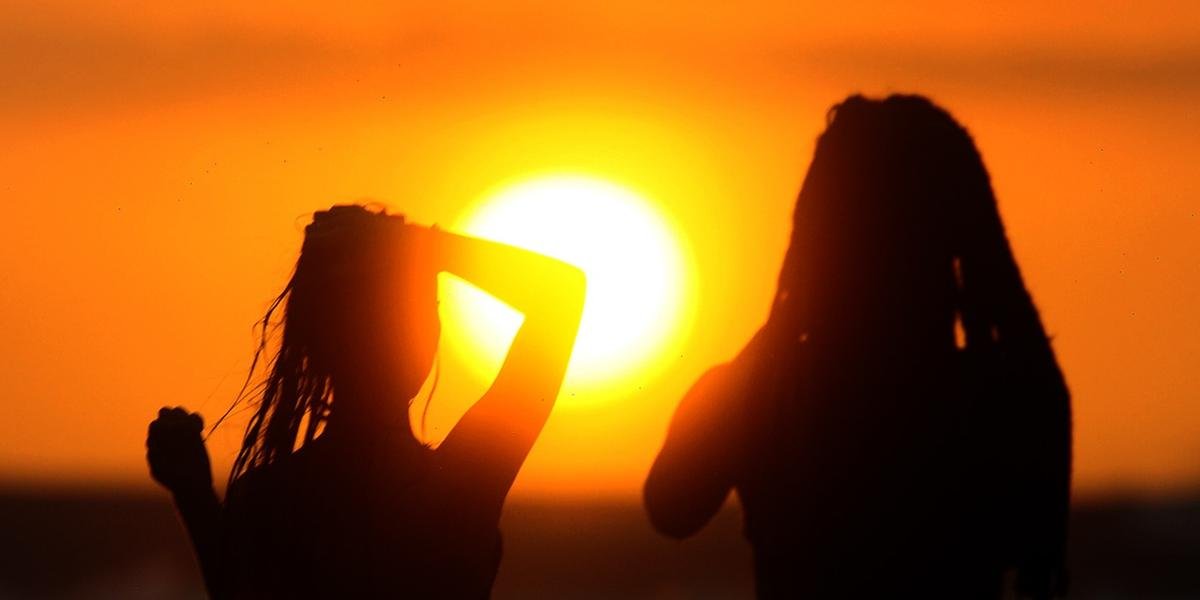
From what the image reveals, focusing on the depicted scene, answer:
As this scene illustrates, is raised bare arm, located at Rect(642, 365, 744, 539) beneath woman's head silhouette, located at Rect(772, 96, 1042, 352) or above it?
beneath

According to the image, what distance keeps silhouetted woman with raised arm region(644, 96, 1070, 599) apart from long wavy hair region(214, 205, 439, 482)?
85cm

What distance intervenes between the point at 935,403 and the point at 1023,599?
1.93 feet

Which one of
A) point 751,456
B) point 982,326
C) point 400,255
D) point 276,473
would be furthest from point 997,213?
point 276,473

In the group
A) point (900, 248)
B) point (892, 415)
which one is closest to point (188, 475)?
point (892, 415)

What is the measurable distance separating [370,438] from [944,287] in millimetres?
1677

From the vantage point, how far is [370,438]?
5.79 metres

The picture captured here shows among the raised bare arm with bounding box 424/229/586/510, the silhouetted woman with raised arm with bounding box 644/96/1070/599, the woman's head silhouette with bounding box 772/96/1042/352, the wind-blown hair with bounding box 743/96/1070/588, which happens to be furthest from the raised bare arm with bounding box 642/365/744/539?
the raised bare arm with bounding box 424/229/586/510

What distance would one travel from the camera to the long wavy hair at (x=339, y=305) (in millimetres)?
5855

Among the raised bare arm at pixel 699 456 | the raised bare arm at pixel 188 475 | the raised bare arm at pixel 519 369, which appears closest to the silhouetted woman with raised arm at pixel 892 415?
the raised bare arm at pixel 699 456

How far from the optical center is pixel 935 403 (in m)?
5.57

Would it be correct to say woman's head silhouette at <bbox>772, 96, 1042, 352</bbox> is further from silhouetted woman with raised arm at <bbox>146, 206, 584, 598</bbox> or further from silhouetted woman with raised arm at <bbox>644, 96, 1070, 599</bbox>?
silhouetted woman with raised arm at <bbox>146, 206, 584, 598</bbox>

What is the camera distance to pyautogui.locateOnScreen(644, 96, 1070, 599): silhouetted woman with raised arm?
554 centimetres

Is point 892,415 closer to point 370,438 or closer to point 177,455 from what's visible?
point 370,438

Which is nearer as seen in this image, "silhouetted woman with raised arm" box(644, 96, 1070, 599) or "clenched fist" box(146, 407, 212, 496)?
"silhouetted woman with raised arm" box(644, 96, 1070, 599)
